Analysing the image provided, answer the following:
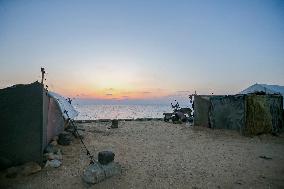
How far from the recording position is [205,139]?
15695 millimetres

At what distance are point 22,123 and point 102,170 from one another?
374 centimetres

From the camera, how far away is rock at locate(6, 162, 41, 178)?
8.54m

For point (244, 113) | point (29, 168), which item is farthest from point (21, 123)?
point (244, 113)

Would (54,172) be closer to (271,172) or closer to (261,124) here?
(271,172)

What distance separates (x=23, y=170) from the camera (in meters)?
8.73

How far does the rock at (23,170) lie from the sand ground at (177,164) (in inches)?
10.1

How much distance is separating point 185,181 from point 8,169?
6361 millimetres

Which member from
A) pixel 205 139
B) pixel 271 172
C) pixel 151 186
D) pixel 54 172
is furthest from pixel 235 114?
pixel 54 172

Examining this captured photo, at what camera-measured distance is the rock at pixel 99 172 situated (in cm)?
798

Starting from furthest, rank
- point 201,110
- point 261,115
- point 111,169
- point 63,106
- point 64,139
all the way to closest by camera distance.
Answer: point 201,110 → point 261,115 → point 63,106 → point 64,139 → point 111,169

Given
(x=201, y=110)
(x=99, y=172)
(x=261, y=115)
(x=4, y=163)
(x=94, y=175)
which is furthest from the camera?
(x=201, y=110)

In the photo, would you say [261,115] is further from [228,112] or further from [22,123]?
[22,123]

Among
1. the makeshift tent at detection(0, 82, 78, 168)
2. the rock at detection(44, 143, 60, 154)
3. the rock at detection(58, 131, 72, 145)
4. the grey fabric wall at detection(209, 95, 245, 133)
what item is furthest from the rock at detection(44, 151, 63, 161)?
the grey fabric wall at detection(209, 95, 245, 133)

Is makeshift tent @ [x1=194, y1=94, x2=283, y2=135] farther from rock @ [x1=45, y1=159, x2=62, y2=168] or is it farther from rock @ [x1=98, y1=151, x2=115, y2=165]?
rock @ [x1=45, y1=159, x2=62, y2=168]
